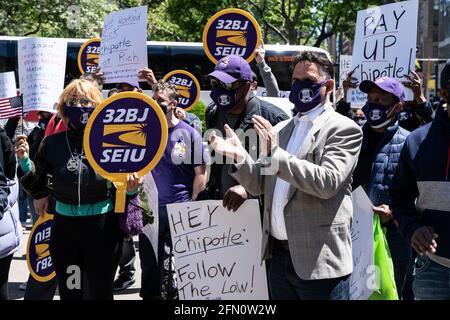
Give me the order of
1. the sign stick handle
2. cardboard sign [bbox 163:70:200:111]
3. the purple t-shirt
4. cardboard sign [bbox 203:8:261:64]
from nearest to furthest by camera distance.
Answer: the sign stick handle < the purple t-shirt < cardboard sign [bbox 203:8:261:64] < cardboard sign [bbox 163:70:200:111]

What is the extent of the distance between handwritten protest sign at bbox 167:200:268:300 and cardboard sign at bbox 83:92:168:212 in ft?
1.20

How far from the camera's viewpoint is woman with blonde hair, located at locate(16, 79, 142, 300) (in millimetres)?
4305

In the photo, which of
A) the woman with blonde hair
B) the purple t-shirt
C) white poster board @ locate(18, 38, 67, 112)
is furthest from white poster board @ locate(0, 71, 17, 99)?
the woman with blonde hair

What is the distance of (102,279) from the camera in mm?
4336

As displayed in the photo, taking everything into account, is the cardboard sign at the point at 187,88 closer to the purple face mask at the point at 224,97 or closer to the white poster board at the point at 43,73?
the white poster board at the point at 43,73

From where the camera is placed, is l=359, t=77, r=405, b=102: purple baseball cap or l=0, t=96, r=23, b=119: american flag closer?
l=359, t=77, r=405, b=102: purple baseball cap

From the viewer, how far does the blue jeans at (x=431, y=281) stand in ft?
10.9

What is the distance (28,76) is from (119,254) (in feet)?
10.5

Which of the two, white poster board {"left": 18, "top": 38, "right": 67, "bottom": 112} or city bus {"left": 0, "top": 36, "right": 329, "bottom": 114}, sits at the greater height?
city bus {"left": 0, "top": 36, "right": 329, "bottom": 114}

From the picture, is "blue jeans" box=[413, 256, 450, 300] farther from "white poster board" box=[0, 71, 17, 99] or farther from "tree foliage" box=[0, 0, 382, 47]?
"tree foliage" box=[0, 0, 382, 47]

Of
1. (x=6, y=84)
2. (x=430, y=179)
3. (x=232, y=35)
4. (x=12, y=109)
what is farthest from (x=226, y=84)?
(x=6, y=84)

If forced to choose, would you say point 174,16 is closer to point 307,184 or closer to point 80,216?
point 80,216

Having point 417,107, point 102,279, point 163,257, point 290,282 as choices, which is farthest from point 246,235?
point 417,107

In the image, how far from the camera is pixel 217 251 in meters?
4.12
